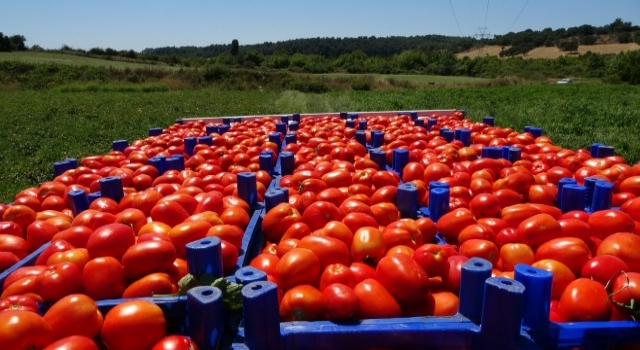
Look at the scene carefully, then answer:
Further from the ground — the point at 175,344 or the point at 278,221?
the point at 278,221

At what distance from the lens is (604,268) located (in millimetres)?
1923

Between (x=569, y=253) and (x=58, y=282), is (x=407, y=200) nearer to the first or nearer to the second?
(x=569, y=253)

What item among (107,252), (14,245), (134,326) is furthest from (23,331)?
(14,245)

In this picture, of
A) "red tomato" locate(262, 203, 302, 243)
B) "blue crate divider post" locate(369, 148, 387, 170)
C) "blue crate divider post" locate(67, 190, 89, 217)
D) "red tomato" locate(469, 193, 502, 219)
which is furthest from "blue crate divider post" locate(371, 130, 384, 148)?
"blue crate divider post" locate(67, 190, 89, 217)

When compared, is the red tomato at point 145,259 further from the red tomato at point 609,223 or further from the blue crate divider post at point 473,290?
the red tomato at point 609,223

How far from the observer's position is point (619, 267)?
1901 millimetres

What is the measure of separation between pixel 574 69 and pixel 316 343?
70.9 meters

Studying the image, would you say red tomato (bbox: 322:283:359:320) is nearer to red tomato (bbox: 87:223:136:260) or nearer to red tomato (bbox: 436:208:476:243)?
red tomato (bbox: 87:223:136:260)

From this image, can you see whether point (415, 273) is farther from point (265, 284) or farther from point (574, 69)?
point (574, 69)

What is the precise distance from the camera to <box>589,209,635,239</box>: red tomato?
8.09 ft

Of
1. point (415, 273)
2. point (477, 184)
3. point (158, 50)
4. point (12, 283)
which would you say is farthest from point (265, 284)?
point (158, 50)

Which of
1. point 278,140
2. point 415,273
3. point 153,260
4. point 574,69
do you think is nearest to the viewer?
point 415,273

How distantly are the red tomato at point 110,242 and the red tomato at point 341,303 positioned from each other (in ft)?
3.50

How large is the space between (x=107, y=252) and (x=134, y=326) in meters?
0.67
